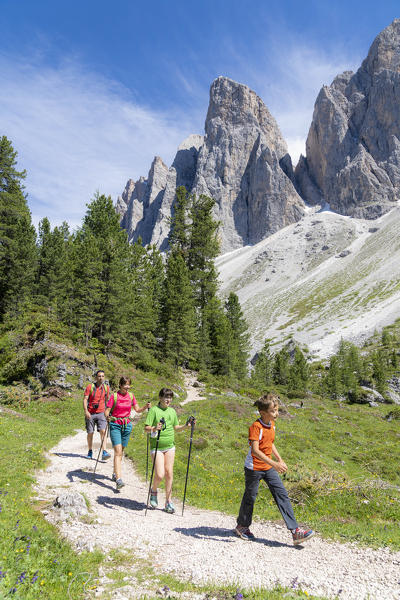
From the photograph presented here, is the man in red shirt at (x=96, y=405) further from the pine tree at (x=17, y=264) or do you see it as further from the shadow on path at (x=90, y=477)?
the pine tree at (x=17, y=264)

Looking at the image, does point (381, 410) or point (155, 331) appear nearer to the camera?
point (155, 331)

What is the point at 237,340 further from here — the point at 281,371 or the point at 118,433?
the point at 118,433

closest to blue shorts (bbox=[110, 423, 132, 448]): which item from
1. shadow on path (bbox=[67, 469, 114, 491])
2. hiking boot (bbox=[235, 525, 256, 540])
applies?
shadow on path (bbox=[67, 469, 114, 491])

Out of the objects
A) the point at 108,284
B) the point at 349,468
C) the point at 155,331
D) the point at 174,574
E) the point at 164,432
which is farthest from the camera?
the point at 155,331

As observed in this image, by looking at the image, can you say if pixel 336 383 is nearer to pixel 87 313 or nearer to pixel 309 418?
pixel 309 418

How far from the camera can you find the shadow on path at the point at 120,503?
28.6 feet

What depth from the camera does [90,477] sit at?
10.6m

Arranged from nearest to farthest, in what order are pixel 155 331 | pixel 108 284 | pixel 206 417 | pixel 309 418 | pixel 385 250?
pixel 206 417 → pixel 309 418 → pixel 108 284 → pixel 155 331 → pixel 385 250

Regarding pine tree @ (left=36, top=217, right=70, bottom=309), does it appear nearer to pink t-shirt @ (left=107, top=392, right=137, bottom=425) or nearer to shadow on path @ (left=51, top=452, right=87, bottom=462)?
shadow on path @ (left=51, top=452, right=87, bottom=462)

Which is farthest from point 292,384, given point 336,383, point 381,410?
point 381,410

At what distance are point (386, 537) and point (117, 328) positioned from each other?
29891 mm

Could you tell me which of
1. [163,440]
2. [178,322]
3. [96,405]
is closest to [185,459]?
[96,405]

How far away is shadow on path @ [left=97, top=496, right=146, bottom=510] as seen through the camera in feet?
28.6

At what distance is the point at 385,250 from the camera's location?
140375mm
